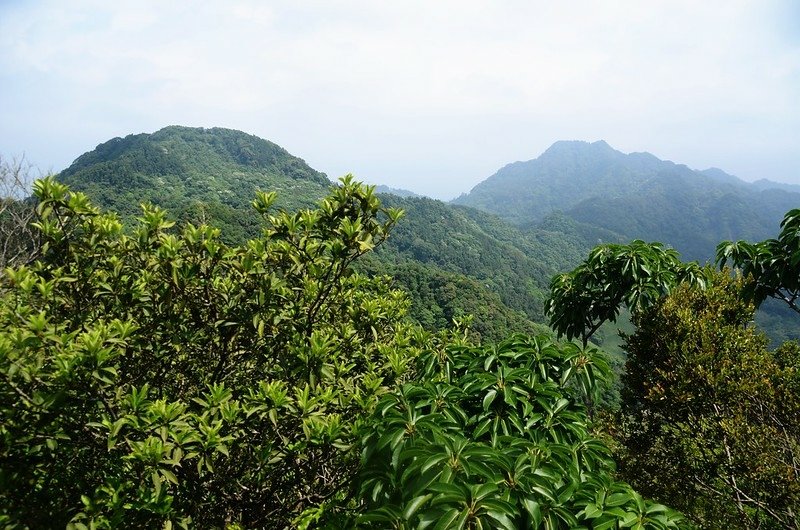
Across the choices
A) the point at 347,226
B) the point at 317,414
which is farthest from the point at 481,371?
the point at 347,226

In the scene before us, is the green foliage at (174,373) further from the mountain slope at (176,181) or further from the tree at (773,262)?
the mountain slope at (176,181)

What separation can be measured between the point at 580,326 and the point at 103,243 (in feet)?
22.2

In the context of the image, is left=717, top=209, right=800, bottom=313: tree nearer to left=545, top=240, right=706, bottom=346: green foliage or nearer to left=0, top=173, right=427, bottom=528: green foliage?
A: left=545, top=240, right=706, bottom=346: green foliage

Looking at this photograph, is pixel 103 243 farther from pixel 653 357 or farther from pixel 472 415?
pixel 653 357

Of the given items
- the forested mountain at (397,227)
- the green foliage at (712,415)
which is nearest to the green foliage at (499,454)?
the green foliage at (712,415)

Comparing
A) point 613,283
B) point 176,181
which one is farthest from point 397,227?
point 613,283

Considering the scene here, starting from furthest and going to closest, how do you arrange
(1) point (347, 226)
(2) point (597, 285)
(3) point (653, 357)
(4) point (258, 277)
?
(3) point (653, 357) → (2) point (597, 285) → (4) point (258, 277) → (1) point (347, 226)

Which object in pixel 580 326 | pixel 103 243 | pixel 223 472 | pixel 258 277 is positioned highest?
pixel 103 243

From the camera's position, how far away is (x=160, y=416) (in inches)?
117

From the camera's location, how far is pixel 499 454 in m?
2.56

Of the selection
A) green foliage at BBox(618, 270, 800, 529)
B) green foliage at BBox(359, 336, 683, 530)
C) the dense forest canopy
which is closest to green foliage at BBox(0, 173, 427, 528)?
the dense forest canopy

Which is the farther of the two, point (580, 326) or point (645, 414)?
point (645, 414)

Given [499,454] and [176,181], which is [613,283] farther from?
[176,181]

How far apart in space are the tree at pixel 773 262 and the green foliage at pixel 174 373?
5090 millimetres
